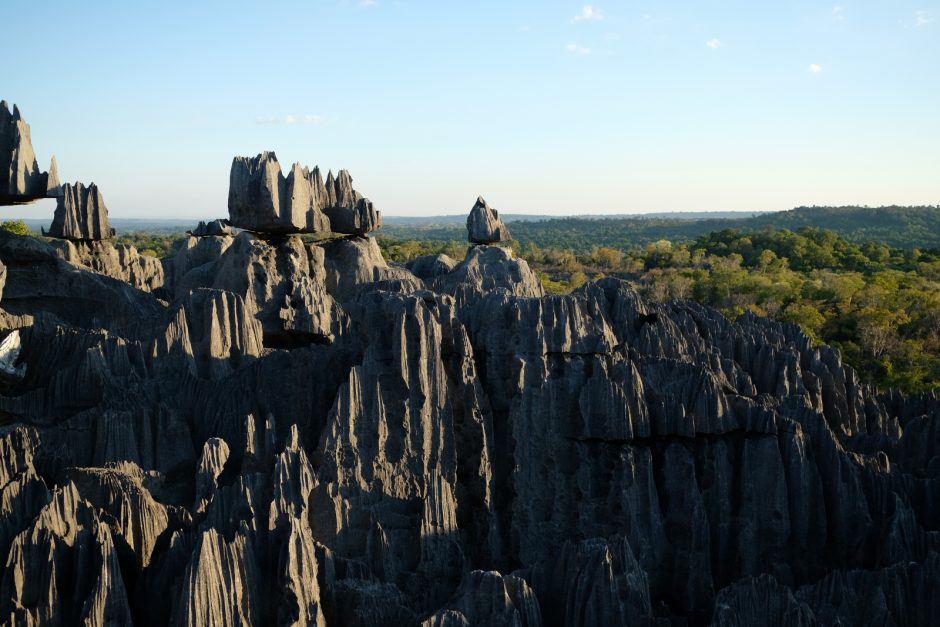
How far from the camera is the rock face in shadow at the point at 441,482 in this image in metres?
9.20

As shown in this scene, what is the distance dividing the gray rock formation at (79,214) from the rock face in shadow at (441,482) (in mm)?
12276

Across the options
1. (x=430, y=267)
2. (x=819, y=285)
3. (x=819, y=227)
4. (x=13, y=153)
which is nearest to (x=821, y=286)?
(x=819, y=285)

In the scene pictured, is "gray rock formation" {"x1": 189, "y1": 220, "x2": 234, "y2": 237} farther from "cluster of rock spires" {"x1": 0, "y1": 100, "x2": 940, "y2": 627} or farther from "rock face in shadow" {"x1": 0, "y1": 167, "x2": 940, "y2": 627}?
"cluster of rock spires" {"x1": 0, "y1": 100, "x2": 940, "y2": 627}

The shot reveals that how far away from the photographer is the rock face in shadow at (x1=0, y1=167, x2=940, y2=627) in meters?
9.20

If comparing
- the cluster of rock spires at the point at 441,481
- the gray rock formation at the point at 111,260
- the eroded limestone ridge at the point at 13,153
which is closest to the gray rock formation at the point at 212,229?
the gray rock formation at the point at 111,260

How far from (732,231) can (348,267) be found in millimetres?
73574

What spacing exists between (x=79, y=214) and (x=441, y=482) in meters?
21.0

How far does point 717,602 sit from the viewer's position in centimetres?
913

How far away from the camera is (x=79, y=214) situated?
90.7 feet

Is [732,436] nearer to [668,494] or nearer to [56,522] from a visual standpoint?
[668,494]

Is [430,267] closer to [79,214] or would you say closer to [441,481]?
[79,214]

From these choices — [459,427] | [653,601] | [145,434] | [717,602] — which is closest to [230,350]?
[145,434]

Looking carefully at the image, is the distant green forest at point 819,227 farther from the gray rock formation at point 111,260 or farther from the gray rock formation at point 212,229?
the gray rock formation at point 111,260

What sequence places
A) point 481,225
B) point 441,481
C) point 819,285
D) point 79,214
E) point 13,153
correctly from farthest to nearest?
point 819,285
point 481,225
point 79,214
point 13,153
point 441,481
